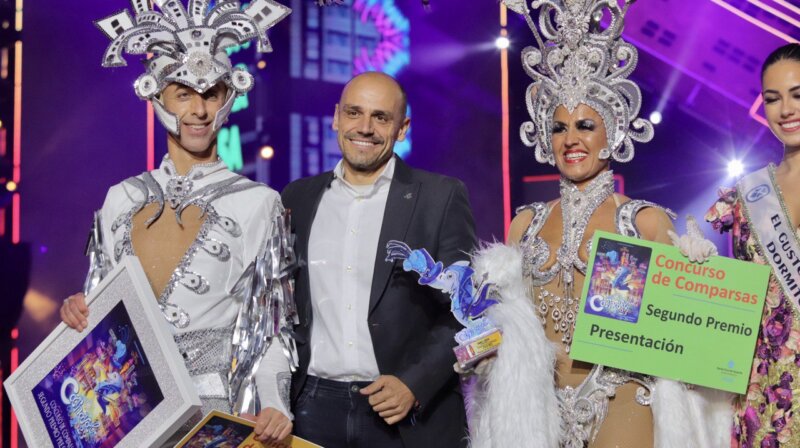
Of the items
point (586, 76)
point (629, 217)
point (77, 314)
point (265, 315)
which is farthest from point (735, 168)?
point (77, 314)

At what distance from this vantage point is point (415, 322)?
348cm

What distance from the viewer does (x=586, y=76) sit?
11.6 feet

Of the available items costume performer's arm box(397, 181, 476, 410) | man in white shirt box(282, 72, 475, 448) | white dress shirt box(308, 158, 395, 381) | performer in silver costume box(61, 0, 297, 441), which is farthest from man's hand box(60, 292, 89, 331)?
costume performer's arm box(397, 181, 476, 410)

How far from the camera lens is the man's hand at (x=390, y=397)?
329 cm

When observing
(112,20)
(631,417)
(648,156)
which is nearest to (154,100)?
(112,20)

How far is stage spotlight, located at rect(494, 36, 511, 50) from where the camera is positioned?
6355mm

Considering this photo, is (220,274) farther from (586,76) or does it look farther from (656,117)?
(656,117)

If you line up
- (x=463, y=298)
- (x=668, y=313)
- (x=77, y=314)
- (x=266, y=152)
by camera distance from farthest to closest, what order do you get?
(x=266, y=152), (x=463, y=298), (x=668, y=313), (x=77, y=314)

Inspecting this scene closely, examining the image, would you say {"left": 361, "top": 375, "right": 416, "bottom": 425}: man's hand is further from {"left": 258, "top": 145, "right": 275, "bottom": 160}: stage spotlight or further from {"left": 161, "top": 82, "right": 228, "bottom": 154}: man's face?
{"left": 258, "top": 145, "right": 275, "bottom": 160}: stage spotlight

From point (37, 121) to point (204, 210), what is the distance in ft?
9.07

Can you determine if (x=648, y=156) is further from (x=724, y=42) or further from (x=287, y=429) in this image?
(x=287, y=429)

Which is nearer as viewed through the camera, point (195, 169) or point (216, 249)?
point (216, 249)

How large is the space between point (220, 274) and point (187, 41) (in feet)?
2.53

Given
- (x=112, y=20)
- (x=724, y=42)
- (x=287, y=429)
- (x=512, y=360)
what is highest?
(x=724, y=42)
